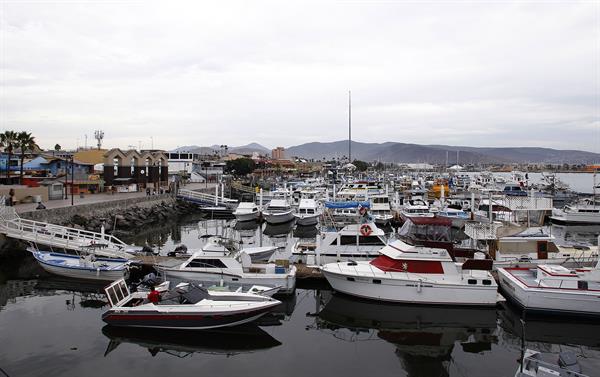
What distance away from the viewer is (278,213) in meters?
43.2

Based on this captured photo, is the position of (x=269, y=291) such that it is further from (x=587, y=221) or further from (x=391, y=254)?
(x=587, y=221)

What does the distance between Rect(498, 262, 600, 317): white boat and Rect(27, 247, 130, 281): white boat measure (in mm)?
17591

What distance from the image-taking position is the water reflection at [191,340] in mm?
13766

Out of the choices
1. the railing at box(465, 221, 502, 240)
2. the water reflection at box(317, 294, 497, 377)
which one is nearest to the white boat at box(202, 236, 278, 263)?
the water reflection at box(317, 294, 497, 377)

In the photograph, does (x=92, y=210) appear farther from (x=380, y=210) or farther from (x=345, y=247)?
(x=380, y=210)

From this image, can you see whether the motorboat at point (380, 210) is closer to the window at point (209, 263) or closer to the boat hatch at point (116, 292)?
the window at point (209, 263)

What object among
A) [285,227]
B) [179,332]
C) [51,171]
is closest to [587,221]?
[285,227]

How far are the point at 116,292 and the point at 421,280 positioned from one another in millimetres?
12016

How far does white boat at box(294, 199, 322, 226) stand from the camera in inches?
1666

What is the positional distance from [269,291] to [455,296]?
24.7 feet

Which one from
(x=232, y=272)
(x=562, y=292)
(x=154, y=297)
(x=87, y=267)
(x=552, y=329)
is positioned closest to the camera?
(x=154, y=297)

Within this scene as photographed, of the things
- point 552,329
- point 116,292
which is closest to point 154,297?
point 116,292

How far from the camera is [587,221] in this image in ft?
142

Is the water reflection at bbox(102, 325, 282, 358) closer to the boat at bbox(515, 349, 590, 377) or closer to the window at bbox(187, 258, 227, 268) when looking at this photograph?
the window at bbox(187, 258, 227, 268)
